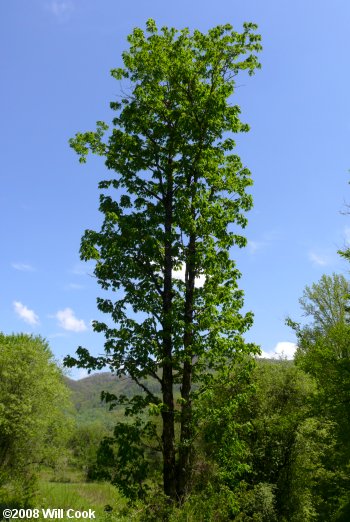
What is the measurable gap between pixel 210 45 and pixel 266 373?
1934 cm

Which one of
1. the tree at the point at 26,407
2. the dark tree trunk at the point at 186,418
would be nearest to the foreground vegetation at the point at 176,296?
the dark tree trunk at the point at 186,418

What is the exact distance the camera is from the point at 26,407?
35344 millimetres

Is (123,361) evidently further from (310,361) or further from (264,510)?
(264,510)

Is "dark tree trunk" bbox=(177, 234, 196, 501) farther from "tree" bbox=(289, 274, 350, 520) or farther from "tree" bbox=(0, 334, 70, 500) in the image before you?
"tree" bbox=(0, 334, 70, 500)

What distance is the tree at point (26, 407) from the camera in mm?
35688

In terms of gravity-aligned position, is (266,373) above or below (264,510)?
above

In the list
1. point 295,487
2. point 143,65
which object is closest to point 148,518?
point 143,65

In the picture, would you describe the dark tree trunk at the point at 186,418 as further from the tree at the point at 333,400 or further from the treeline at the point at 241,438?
the tree at the point at 333,400

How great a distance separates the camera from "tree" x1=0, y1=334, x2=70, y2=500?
3569cm

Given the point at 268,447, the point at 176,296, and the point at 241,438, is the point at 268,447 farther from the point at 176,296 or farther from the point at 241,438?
the point at 176,296

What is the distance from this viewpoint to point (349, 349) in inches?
730

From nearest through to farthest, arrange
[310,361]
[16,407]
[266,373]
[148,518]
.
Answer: [148,518]
[310,361]
[266,373]
[16,407]

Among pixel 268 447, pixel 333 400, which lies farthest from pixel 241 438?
pixel 333 400

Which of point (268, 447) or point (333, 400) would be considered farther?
point (268, 447)
